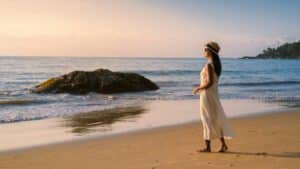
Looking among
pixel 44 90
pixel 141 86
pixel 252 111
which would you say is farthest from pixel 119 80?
pixel 252 111

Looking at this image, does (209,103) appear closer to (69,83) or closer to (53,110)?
(53,110)

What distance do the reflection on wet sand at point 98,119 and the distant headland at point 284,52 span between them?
163077 mm

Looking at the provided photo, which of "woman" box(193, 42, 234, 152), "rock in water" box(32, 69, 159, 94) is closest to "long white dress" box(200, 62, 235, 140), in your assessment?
"woman" box(193, 42, 234, 152)

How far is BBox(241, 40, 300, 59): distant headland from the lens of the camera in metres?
170

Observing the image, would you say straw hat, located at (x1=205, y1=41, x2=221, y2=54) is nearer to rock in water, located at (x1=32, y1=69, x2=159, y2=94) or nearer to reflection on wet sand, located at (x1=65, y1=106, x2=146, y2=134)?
reflection on wet sand, located at (x1=65, y1=106, x2=146, y2=134)

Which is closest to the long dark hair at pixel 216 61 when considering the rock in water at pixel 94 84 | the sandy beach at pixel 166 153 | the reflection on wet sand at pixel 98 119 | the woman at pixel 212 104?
the woman at pixel 212 104

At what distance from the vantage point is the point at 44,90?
24.6 metres

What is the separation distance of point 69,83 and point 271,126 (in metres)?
16.3

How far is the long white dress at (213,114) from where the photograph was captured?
299 inches

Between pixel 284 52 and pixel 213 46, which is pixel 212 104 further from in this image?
pixel 284 52

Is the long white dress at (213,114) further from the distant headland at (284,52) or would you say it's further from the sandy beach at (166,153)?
the distant headland at (284,52)

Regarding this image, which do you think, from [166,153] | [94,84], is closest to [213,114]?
[166,153]

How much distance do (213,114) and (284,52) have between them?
578 feet

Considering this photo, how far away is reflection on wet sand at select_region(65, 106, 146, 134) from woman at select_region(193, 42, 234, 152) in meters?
4.07
